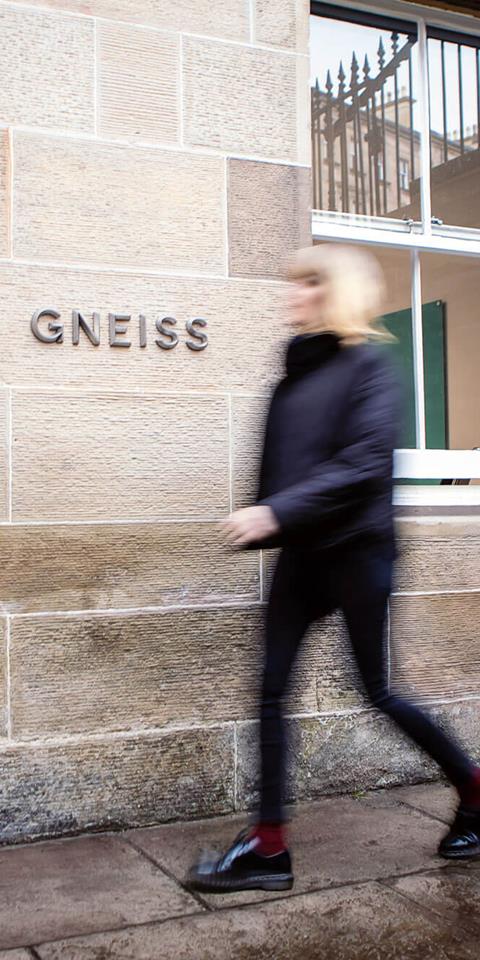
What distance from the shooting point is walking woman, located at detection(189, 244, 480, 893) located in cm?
287

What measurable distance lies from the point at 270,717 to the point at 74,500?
3.71 ft

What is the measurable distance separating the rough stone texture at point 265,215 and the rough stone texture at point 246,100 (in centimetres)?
7

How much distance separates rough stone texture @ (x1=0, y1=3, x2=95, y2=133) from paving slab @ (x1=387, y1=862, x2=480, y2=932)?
270cm

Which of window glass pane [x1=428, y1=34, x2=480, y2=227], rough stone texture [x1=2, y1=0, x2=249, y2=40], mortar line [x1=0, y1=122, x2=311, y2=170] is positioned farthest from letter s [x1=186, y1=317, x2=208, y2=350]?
window glass pane [x1=428, y1=34, x2=480, y2=227]

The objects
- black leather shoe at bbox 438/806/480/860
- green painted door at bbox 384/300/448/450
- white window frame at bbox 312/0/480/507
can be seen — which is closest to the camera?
black leather shoe at bbox 438/806/480/860

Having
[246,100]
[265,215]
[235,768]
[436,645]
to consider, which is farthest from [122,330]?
[436,645]

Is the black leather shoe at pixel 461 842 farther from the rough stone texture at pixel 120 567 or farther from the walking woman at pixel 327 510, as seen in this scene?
the rough stone texture at pixel 120 567

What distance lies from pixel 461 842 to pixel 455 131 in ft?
9.96

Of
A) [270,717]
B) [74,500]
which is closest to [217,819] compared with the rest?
[270,717]

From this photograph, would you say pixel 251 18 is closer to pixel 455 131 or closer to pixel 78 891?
pixel 455 131

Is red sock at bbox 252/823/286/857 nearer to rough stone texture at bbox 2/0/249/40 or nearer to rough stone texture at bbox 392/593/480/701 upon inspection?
rough stone texture at bbox 392/593/480/701

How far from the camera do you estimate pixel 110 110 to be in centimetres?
372

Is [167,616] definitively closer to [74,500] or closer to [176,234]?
[74,500]

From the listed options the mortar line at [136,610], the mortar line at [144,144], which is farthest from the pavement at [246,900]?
the mortar line at [144,144]
